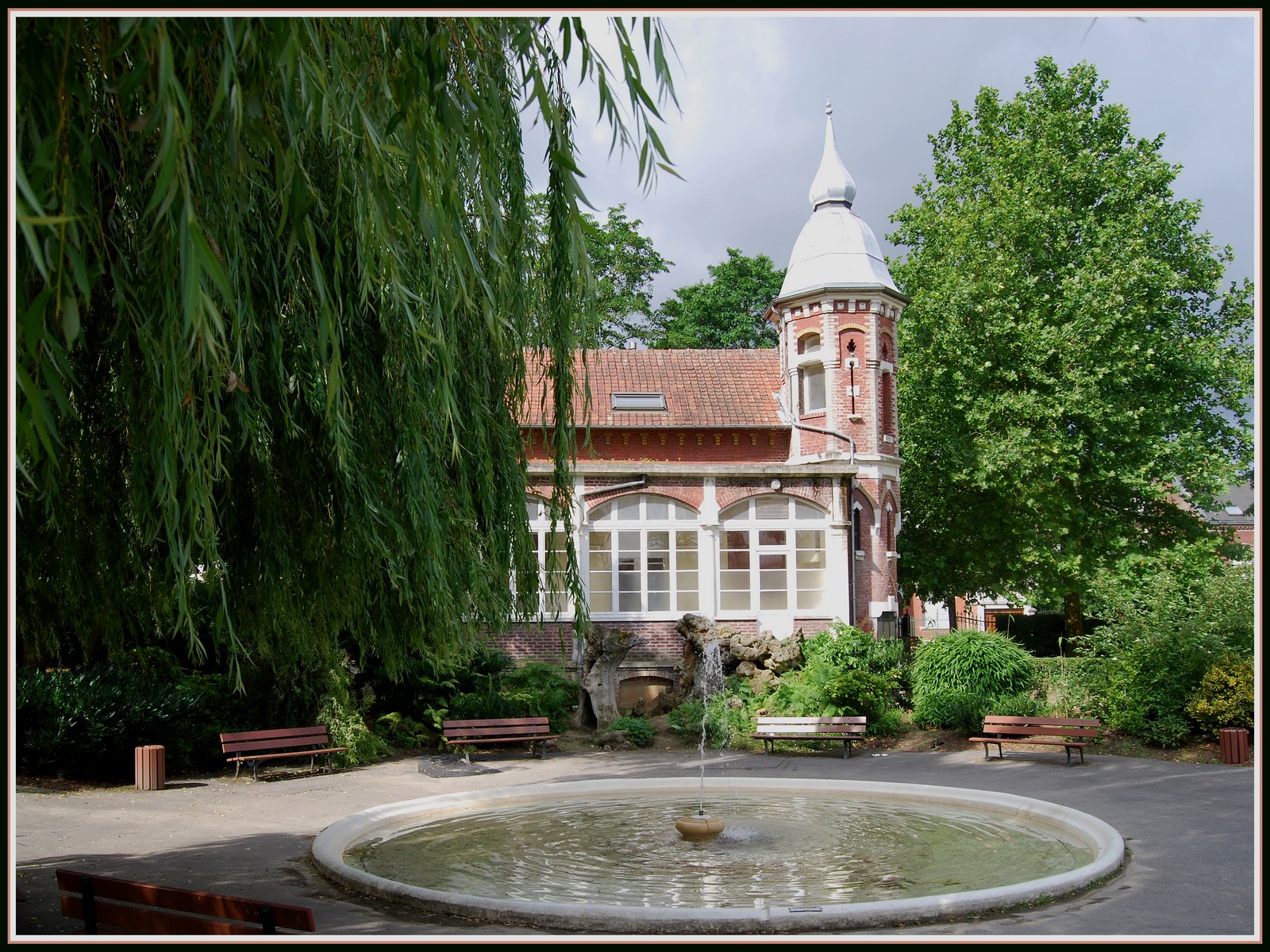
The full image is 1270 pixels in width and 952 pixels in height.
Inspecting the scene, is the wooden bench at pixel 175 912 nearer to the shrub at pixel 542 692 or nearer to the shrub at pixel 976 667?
the shrub at pixel 542 692

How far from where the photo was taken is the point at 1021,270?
83.1ft

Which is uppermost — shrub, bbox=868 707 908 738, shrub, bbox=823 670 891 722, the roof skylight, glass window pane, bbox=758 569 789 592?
the roof skylight

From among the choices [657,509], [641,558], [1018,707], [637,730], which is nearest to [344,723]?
[637,730]

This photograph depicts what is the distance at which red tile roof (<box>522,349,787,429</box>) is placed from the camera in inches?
1012

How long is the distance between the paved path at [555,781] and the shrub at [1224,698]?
1118 millimetres

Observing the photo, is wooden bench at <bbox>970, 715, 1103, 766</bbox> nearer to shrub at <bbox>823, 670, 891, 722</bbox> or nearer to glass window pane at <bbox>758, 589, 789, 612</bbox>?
shrub at <bbox>823, 670, 891, 722</bbox>

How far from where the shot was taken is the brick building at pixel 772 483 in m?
21.9

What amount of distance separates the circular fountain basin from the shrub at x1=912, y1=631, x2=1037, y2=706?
6.44 m

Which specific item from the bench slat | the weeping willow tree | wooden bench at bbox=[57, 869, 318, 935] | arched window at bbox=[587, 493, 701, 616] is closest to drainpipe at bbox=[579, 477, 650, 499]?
arched window at bbox=[587, 493, 701, 616]

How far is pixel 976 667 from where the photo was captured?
18828 mm

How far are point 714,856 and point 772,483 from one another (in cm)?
1330

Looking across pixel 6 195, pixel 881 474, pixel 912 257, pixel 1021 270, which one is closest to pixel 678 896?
pixel 6 195

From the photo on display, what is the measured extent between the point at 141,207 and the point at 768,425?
21.5m

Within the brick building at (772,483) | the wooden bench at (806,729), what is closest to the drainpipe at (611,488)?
the brick building at (772,483)
